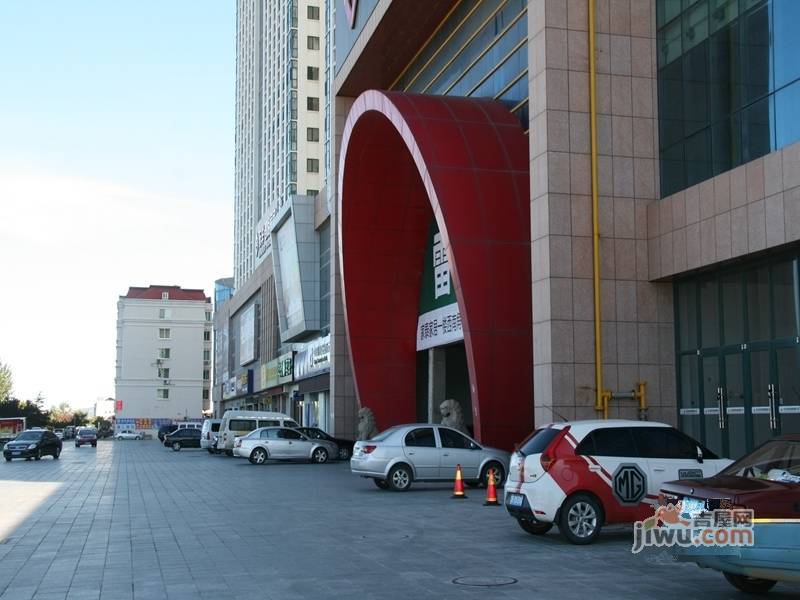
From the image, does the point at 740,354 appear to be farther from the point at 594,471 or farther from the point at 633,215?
the point at 594,471

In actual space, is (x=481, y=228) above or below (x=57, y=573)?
above

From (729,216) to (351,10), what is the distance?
26096 mm

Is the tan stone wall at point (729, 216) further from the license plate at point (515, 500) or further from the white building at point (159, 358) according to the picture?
the white building at point (159, 358)

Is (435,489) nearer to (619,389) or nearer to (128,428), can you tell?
(619,389)

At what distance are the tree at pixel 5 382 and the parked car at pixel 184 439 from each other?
50.8 metres

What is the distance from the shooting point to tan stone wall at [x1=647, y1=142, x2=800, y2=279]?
16625 mm

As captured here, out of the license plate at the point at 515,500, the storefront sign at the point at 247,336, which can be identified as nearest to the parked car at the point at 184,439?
the storefront sign at the point at 247,336

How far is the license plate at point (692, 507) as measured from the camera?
342 inches

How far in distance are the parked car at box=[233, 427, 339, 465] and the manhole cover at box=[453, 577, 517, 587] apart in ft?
88.3

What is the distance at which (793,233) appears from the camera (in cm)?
1644

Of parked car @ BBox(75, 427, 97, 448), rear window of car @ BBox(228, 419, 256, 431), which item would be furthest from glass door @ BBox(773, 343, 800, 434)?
parked car @ BBox(75, 427, 97, 448)

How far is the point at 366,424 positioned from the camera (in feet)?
126

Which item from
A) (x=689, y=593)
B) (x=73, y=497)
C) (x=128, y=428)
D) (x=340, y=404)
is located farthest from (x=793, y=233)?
(x=128, y=428)

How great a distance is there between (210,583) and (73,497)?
1300cm
